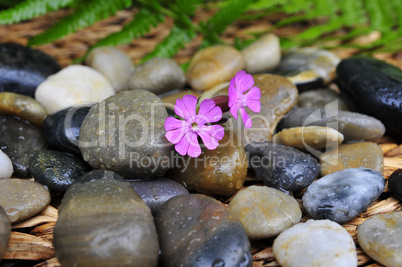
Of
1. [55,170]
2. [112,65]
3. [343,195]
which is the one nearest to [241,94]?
[343,195]

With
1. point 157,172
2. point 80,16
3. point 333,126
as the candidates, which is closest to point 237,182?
point 157,172

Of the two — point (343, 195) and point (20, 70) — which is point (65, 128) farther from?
point (343, 195)

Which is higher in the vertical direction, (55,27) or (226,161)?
(55,27)

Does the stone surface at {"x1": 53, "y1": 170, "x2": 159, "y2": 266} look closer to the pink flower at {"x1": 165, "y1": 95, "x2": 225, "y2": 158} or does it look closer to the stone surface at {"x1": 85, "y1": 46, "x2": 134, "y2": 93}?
the pink flower at {"x1": 165, "y1": 95, "x2": 225, "y2": 158}

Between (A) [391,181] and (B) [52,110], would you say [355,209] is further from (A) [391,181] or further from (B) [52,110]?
(B) [52,110]

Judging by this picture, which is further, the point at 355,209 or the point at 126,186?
the point at 355,209

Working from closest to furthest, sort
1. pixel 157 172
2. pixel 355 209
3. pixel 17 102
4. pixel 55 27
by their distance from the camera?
pixel 355 209 → pixel 157 172 → pixel 17 102 → pixel 55 27

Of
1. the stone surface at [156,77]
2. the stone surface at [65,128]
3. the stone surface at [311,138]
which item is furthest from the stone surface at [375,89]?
the stone surface at [65,128]
